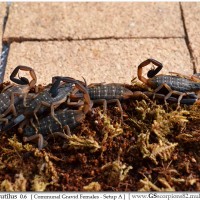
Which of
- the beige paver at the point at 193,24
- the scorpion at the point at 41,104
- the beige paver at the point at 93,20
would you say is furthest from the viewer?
the beige paver at the point at 93,20

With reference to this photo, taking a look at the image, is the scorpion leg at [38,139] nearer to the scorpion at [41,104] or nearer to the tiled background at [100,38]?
the scorpion at [41,104]

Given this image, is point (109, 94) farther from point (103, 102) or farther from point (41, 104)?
point (41, 104)

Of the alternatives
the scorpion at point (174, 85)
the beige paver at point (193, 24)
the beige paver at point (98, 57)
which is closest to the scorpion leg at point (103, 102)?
the scorpion at point (174, 85)

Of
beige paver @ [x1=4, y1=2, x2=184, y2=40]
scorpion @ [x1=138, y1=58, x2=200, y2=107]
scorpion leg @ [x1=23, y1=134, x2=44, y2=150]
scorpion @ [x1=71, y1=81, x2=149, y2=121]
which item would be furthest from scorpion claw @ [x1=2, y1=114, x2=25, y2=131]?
beige paver @ [x1=4, y1=2, x2=184, y2=40]

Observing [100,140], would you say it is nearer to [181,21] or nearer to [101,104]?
[101,104]

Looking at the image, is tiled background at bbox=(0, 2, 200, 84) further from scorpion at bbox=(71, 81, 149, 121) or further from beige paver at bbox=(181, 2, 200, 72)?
scorpion at bbox=(71, 81, 149, 121)

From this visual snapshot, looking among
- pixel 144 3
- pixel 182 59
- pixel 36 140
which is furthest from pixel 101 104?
pixel 144 3
